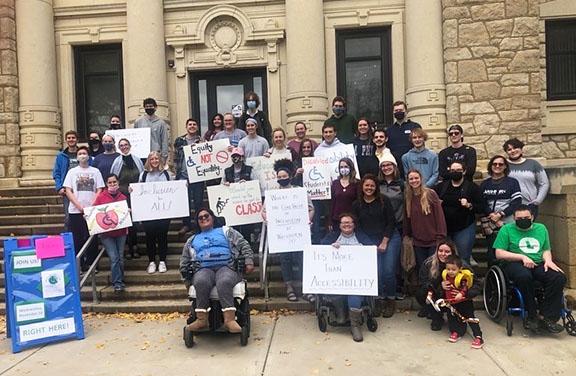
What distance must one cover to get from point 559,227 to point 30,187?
1018 centimetres

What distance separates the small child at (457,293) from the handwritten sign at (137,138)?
5.68 meters

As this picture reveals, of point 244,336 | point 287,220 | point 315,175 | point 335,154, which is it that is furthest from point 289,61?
point 244,336

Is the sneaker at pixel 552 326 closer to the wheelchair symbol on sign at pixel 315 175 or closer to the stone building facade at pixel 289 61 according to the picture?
the wheelchair symbol on sign at pixel 315 175

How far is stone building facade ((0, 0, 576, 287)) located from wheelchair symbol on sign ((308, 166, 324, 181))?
375 cm

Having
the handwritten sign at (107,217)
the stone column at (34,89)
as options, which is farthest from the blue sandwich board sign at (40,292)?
the stone column at (34,89)

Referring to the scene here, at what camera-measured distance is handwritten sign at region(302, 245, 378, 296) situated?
221 inches

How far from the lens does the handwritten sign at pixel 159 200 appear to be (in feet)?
23.4

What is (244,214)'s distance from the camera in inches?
279

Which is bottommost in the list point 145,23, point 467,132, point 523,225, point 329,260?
point 329,260

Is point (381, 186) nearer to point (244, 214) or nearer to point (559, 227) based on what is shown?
point (244, 214)

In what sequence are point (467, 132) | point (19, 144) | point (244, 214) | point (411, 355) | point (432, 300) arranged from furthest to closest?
point (19, 144), point (467, 132), point (244, 214), point (432, 300), point (411, 355)

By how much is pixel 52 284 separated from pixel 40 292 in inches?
5.8

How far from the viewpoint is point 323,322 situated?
5633 millimetres

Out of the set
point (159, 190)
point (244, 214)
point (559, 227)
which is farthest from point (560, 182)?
point (159, 190)
